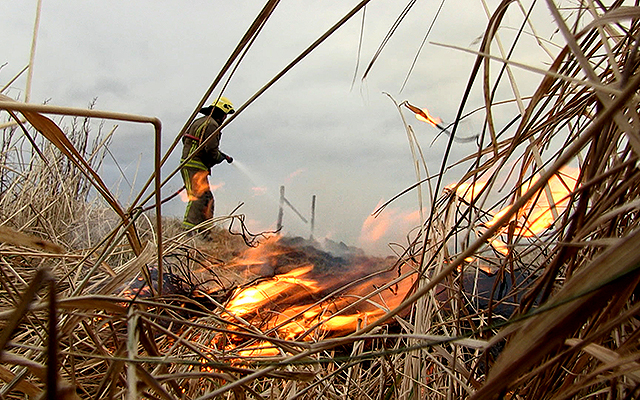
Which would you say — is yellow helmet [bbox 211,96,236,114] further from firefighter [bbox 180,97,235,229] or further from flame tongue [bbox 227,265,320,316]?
flame tongue [bbox 227,265,320,316]

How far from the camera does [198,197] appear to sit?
22.1 feet

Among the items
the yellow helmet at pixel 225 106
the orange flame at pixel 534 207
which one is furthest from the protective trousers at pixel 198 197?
the orange flame at pixel 534 207

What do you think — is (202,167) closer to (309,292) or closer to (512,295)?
(309,292)

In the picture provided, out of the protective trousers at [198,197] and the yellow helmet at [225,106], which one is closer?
the yellow helmet at [225,106]

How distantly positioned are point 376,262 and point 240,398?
2.11 meters

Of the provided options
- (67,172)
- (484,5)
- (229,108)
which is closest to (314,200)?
(229,108)

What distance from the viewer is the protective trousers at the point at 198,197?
643 cm

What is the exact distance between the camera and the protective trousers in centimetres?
643

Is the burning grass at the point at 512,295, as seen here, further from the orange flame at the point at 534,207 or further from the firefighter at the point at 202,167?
the firefighter at the point at 202,167

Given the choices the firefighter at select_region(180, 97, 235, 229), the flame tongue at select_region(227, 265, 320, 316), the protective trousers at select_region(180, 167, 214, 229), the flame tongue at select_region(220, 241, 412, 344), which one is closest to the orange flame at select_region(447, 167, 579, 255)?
the flame tongue at select_region(220, 241, 412, 344)

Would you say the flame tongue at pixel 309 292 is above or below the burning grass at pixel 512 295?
above

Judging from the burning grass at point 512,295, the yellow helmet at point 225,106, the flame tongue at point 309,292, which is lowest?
the burning grass at point 512,295

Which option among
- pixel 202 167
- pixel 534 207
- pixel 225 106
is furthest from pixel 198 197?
pixel 534 207

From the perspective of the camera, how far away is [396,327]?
1657mm
